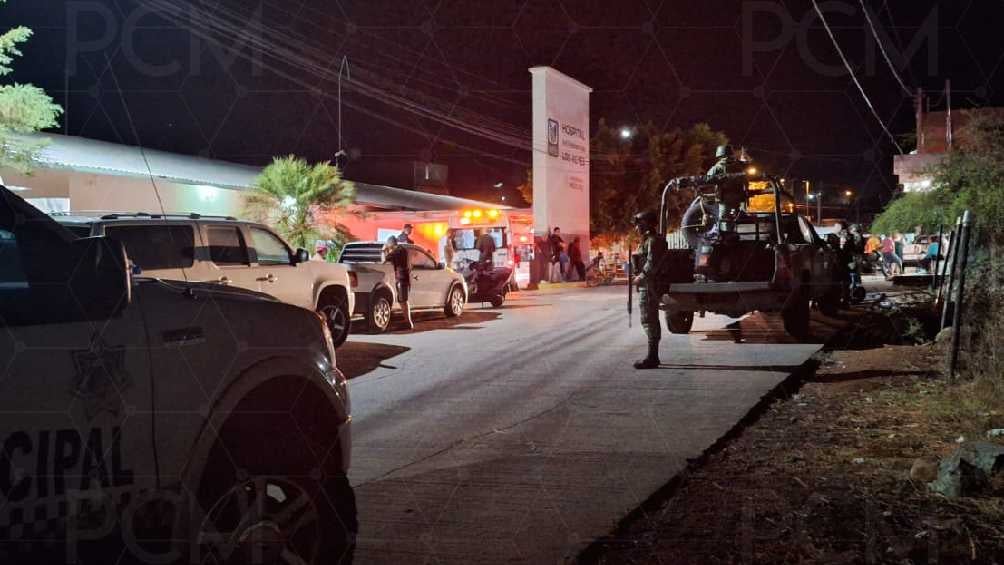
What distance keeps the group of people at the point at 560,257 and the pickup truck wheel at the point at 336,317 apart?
61.1 feet

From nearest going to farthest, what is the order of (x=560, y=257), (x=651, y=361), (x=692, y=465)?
(x=692, y=465)
(x=651, y=361)
(x=560, y=257)

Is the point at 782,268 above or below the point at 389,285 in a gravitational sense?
above

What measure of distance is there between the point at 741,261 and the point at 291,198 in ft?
→ 41.7

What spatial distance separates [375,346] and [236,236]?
2744 millimetres

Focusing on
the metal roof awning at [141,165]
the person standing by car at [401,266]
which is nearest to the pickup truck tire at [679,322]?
the person standing by car at [401,266]

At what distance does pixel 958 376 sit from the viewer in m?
Result: 7.57

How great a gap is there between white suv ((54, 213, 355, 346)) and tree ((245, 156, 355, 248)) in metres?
9.32

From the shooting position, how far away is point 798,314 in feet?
37.7

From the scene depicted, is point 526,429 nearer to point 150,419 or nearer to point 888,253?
point 150,419

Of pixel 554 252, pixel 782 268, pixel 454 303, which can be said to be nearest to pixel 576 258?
pixel 554 252

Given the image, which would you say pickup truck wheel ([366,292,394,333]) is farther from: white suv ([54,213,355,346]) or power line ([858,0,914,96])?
power line ([858,0,914,96])

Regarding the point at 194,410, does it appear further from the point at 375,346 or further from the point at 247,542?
the point at 375,346

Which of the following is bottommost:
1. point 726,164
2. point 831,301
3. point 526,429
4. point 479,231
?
point 526,429

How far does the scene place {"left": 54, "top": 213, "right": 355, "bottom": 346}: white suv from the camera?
859cm
